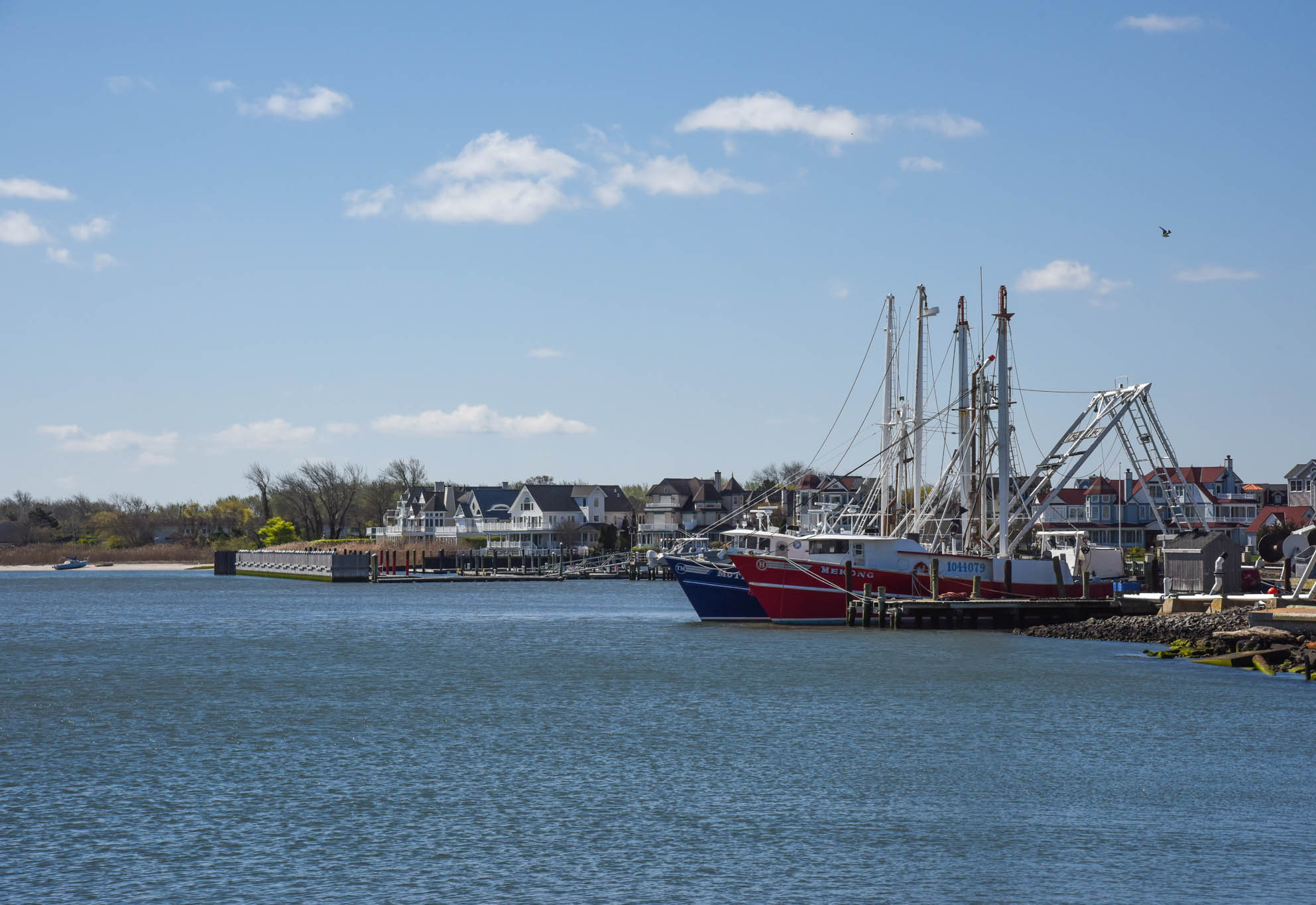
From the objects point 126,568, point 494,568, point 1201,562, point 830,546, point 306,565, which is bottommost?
point 126,568

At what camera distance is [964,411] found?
62531 millimetres

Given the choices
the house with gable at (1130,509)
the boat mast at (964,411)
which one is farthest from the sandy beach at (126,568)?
the boat mast at (964,411)

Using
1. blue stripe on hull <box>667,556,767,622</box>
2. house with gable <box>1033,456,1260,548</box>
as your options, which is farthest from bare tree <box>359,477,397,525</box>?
blue stripe on hull <box>667,556,767,622</box>

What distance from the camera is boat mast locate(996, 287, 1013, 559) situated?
185 feet

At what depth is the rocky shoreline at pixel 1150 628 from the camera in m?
46.7

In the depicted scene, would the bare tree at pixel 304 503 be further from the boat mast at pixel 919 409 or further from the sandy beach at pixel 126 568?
the boat mast at pixel 919 409

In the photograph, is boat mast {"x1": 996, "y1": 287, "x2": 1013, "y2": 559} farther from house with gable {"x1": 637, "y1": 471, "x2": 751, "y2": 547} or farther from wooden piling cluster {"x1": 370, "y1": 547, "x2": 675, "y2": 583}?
house with gable {"x1": 637, "y1": 471, "x2": 751, "y2": 547}

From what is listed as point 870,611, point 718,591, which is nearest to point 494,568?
point 718,591

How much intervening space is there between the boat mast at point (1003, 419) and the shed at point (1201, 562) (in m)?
6.69

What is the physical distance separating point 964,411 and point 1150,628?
15.8 meters

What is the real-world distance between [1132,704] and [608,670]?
53.7 ft

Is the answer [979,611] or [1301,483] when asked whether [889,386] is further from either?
[1301,483]

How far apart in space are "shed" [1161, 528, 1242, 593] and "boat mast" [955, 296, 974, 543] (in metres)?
9.51

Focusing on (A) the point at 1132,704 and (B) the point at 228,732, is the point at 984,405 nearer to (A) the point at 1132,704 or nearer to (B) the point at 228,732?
(A) the point at 1132,704
